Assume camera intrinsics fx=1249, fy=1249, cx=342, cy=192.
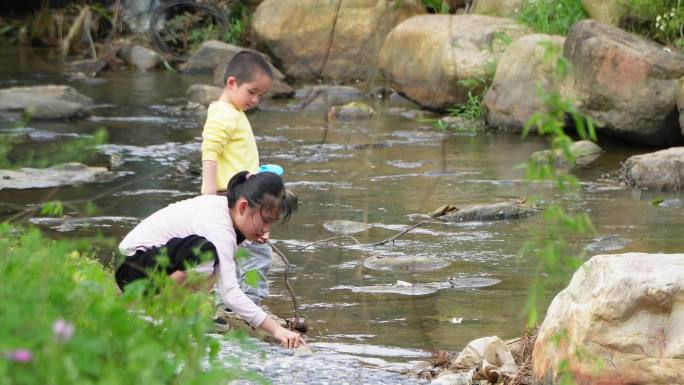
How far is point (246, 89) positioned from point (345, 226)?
8.01 feet

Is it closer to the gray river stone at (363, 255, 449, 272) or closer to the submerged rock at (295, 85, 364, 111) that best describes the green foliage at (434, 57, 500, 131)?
the submerged rock at (295, 85, 364, 111)

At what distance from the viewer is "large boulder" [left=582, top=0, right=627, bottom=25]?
13086mm

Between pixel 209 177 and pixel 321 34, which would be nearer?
pixel 209 177

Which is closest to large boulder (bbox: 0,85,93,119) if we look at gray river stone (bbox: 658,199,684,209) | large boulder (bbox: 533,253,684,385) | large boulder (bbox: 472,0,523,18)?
large boulder (bbox: 472,0,523,18)

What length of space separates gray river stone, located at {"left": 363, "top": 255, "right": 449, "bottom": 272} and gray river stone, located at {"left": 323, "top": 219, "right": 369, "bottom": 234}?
34.0 inches

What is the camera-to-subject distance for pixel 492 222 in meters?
8.69

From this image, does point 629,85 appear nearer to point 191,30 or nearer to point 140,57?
point 140,57

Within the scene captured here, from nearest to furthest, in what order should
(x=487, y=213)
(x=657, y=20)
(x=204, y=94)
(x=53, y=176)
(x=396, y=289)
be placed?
(x=396, y=289) → (x=487, y=213) → (x=53, y=176) → (x=657, y=20) → (x=204, y=94)

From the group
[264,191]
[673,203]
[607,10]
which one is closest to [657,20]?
[607,10]

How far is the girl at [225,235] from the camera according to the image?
193 inches

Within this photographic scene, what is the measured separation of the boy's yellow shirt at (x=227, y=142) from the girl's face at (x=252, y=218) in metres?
1.12

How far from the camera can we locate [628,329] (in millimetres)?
4734

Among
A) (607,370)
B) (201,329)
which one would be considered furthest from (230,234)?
(201,329)

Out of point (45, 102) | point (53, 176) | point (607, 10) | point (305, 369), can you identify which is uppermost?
point (607, 10)
